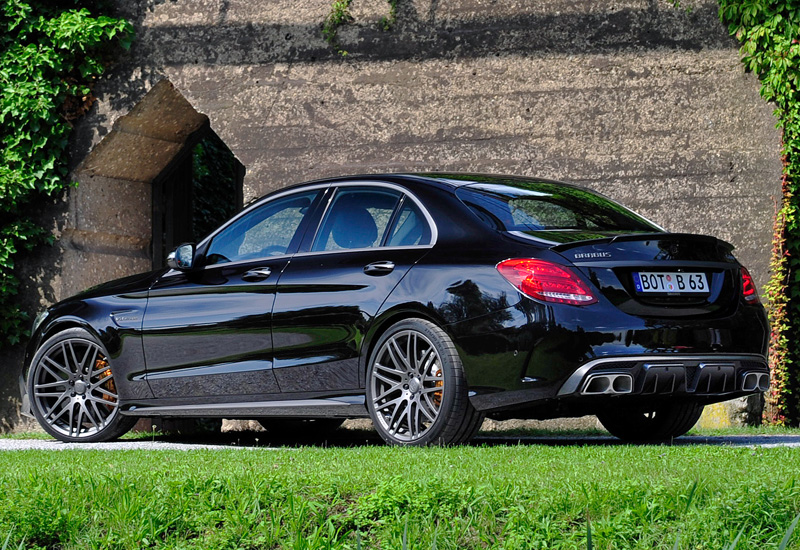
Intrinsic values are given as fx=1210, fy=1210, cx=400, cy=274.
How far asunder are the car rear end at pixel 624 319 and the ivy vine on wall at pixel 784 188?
4206 millimetres

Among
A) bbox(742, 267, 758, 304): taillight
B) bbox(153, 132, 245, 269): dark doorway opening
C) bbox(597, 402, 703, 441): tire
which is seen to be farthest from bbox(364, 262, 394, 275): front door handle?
bbox(153, 132, 245, 269): dark doorway opening

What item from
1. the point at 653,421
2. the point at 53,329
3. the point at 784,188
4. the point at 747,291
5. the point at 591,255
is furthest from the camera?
the point at 784,188

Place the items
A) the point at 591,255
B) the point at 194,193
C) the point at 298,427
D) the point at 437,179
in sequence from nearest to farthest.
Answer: the point at 591,255
the point at 437,179
the point at 298,427
the point at 194,193

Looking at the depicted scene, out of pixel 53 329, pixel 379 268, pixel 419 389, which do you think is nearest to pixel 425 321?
pixel 419 389

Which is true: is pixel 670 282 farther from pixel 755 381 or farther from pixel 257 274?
pixel 257 274

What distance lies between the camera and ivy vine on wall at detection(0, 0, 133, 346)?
1208cm

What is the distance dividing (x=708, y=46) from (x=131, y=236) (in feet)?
20.6

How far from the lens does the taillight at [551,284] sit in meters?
5.90

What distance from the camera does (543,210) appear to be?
263 inches

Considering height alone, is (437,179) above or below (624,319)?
above

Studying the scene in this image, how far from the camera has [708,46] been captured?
35.6 ft

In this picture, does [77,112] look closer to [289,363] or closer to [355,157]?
[355,157]

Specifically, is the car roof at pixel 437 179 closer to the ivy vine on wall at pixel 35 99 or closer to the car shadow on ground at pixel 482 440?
the car shadow on ground at pixel 482 440

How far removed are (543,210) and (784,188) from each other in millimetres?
4680
